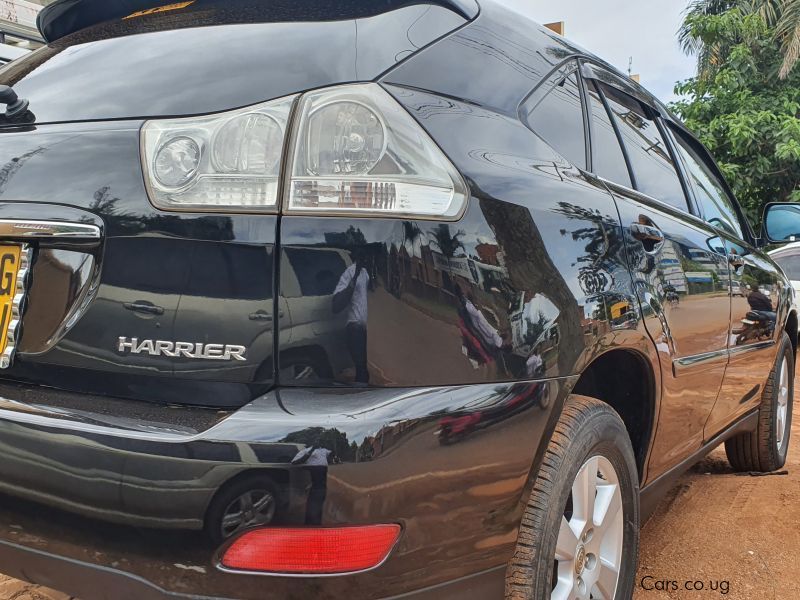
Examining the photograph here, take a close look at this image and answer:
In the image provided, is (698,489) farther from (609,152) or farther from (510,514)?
(510,514)

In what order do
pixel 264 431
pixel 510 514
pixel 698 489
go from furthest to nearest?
pixel 698 489
pixel 510 514
pixel 264 431

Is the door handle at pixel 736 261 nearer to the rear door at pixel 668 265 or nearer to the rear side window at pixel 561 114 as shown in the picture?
the rear door at pixel 668 265

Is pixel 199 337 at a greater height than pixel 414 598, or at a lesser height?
greater

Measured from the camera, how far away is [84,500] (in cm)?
115

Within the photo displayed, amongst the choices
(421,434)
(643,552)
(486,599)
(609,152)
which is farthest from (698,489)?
(421,434)

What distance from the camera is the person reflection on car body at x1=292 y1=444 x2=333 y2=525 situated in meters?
1.09

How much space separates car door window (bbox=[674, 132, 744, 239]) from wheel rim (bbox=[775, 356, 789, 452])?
0.84 metres

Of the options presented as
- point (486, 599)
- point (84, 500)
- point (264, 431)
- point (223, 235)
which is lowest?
point (486, 599)

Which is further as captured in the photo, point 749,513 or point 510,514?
point 749,513

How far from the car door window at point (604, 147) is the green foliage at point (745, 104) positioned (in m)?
11.1

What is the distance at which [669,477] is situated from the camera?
7.48 ft

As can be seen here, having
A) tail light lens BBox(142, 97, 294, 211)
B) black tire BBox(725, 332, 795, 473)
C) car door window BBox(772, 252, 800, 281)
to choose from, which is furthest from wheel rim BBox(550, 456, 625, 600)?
car door window BBox(772, 252, 800, 281)

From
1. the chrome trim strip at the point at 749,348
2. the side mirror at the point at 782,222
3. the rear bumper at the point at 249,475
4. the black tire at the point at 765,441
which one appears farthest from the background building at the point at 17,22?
the black tire at the point at 765,441

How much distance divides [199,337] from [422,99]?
2.02ft
